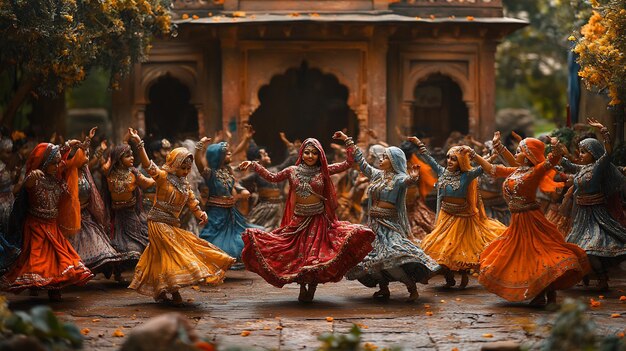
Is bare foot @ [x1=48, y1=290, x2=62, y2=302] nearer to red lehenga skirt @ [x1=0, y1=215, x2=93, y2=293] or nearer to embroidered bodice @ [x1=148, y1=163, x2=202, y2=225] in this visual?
red lehenga skirt @ [x1=0, y1=215, x2=93, y2=293]

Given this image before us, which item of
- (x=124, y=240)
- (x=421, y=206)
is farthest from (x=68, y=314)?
(x=421, y=206)

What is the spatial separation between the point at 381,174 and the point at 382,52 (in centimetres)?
751

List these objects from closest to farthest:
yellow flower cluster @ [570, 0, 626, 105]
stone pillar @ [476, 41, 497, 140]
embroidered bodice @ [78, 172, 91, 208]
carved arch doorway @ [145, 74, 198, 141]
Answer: embroidered bodice @ [78, 172, 91, 208] < yellow flower cluster @ [570, 0, 626, 105] < stone pillar @ [476, 41, 497, 140] < carved arch doorway @ [145, 74, 198, 141]

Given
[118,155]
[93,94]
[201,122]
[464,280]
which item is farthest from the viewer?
[93,94]

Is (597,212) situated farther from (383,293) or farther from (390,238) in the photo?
(383,293)

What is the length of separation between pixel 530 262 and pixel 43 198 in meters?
5.24

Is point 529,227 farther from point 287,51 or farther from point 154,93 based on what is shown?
point 154,93

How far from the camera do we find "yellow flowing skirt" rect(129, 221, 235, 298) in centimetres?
1248

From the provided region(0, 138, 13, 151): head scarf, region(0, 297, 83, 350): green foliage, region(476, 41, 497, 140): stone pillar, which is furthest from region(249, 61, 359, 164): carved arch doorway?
region(0, 297, 83, 350): green foliage

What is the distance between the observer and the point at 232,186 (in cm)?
1550

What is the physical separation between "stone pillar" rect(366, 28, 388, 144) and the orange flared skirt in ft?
25.7

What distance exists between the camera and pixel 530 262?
12.7 m

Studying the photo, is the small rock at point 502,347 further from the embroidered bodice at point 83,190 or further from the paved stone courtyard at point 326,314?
the embroidered bodice at point 83,190

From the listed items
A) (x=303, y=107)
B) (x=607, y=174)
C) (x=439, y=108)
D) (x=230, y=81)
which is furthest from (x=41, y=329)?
(x=303, y=107)
